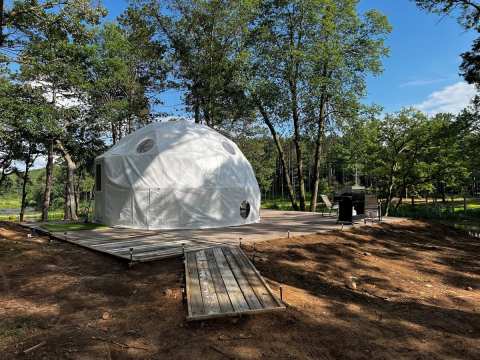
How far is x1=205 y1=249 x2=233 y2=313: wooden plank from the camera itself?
4250 mm

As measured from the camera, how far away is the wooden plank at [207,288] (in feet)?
13.7

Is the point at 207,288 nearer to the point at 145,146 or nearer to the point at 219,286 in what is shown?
the point at 219,286

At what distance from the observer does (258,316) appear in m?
4.20

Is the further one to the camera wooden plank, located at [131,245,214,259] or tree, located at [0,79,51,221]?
tree, located at [0,79,51,221]

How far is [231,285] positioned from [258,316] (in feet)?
3.14

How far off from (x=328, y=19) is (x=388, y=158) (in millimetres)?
10151

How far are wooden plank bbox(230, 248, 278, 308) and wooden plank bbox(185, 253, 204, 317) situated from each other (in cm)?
86

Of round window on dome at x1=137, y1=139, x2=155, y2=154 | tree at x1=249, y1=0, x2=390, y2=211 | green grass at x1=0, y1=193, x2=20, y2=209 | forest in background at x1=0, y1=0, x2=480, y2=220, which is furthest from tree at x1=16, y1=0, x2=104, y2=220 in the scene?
green grass at x1=0, y1=193, x2=20, y2=209

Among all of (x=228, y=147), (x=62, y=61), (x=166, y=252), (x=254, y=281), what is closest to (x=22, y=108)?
(x=62, y=61)

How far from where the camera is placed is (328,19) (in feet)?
59.5

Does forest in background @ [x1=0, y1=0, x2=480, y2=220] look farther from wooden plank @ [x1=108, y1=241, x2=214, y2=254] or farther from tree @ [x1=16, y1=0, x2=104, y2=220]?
wooden plank @ [x1=108, y1=241, x2=214, y2=254]

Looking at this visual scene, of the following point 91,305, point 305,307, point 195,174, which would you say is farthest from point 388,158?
point 91,305

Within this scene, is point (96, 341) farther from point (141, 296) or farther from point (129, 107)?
point (129, 107)

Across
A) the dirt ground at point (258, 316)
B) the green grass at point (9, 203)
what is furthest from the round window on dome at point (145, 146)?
the green grass at point (9, 203)
